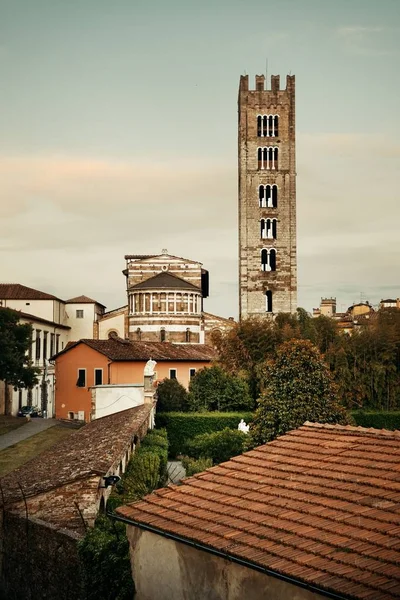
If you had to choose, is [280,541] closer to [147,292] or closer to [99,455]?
[99,455]

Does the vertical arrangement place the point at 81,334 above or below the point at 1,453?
above

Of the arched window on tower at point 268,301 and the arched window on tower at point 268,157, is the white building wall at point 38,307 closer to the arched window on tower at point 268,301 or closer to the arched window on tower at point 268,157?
the arched window on tower at point 268,301

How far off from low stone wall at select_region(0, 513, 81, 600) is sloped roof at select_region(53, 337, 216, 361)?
3233 centimetres

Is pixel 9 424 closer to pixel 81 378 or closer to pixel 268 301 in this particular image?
pixel 81 378

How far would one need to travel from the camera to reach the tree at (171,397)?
43812 millimetres

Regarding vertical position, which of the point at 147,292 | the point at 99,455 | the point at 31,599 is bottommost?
the point at 31,599

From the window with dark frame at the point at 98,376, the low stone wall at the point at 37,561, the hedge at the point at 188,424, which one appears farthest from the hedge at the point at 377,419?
the low stone wall at the point at 37,561

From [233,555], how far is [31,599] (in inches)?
314

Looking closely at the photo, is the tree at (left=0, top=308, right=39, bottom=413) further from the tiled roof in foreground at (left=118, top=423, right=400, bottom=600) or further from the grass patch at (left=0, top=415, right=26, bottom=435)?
the tiled roof in foreground at (left=118, top=423, right=400, bottom=600)

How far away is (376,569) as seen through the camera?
24.0ft

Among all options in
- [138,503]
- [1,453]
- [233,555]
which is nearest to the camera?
[233,555]

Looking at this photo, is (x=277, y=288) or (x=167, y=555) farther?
(x=277, y=288)

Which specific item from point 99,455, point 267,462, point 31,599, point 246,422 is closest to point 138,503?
point 267,462

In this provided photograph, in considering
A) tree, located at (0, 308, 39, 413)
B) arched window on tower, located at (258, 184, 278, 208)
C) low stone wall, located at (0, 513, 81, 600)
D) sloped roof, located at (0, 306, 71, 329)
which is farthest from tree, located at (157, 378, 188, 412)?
arched window on tower, located at (258, 184, 278, 208)
